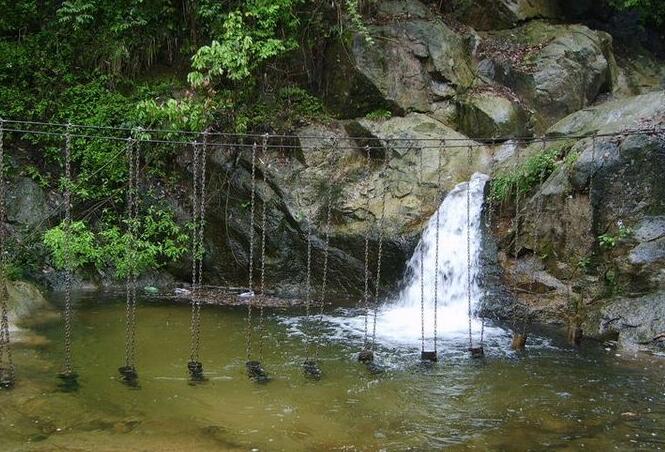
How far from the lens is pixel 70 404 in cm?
525

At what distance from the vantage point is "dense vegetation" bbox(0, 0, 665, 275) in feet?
31.6

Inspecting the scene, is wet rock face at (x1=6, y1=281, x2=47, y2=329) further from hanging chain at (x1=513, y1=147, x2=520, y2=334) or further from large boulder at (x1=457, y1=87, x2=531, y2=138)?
large boulder at (x1=457, y1=87, x2=531, y2=138)

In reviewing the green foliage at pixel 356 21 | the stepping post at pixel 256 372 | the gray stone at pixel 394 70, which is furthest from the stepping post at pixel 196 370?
the green foliage at pixel 356 21

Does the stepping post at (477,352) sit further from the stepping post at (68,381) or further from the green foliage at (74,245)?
the green foliage at (74,245)

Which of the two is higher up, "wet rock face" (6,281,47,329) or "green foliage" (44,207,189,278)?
"green foliage" (44,207,189,278)

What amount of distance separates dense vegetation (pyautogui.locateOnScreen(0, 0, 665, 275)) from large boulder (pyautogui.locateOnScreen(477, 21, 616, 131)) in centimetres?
255

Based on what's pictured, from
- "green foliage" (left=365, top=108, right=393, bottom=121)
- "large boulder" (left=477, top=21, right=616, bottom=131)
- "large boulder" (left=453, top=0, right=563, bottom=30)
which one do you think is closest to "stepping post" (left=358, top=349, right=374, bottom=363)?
"green foliage" (left=365, top=108, right=393, bottom=121)

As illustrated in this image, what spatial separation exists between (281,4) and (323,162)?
2.40 metres

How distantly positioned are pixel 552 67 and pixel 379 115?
3.35 metres

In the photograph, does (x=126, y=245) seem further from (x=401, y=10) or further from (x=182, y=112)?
(x=401, y=10)

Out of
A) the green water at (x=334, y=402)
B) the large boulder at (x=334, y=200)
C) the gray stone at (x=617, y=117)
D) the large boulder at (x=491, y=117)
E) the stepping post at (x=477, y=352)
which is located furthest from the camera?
the large boulder at (x=491, y=117)

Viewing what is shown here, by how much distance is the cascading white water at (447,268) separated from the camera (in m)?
8.53

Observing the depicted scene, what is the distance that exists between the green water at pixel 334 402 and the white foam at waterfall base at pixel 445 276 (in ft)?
3.61

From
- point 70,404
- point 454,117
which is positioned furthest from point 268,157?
point 70,404
